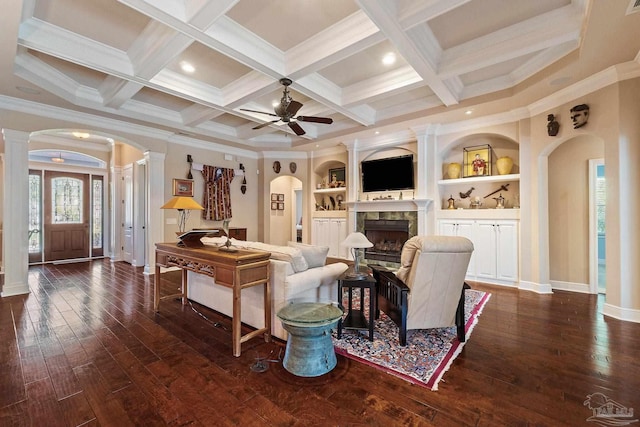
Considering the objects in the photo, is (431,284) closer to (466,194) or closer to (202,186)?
(466,194)

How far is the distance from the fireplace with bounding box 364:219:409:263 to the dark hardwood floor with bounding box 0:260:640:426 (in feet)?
8.94

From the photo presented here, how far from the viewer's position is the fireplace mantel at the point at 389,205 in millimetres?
5523

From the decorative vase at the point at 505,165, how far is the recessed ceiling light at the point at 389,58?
8.71 feet

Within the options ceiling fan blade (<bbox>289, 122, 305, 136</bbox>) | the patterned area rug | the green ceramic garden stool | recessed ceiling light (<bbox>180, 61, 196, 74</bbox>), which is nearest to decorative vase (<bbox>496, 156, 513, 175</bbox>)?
the patterned area rug

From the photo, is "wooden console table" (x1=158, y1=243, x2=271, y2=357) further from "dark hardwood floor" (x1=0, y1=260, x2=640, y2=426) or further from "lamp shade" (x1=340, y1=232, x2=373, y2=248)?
"lamp shade" (x1=340, y1=232, x2=373, y2=248)

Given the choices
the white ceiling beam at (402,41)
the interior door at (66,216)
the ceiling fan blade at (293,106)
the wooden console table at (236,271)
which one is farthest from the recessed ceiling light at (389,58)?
the interior door at (66,216)

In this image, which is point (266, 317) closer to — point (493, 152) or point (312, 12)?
point (312, 12)

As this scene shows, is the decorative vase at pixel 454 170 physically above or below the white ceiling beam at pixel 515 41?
below

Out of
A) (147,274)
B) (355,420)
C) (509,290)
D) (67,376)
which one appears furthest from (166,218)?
(509,290)

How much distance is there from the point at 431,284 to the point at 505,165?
3495 mm

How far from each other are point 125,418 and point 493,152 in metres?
6.02

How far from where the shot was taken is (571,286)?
4449 mm

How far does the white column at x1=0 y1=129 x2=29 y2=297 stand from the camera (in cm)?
414

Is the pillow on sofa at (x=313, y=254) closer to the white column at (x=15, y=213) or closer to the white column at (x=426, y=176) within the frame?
the white column at (x=426, y=176)
